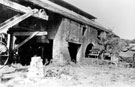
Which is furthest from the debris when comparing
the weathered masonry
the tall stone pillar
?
the tall stone pillar

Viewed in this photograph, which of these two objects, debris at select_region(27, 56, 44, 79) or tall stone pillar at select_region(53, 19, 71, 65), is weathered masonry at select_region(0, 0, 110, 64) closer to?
tall stone pillar at select_region(53, 19, 71, 65)

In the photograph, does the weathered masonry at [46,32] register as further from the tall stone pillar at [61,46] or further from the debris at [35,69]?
the debris at [35,69]

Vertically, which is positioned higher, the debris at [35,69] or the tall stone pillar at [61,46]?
the tall stone pillar at [61,46]

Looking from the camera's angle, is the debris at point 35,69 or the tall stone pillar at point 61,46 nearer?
the debris at point 35,69

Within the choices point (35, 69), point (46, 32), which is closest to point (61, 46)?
point (46, 32)

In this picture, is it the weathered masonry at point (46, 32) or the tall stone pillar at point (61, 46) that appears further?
the tall stone pillar at point (61, 46)

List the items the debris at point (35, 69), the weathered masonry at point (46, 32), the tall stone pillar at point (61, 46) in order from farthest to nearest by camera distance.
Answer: the tall stone pillar at point (61, 46) → the weathered masonry at point (46, 32) → the debris at point (35, 69)

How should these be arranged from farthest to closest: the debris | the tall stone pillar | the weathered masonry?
the tall stone pillar < the weathered masonry < the debris

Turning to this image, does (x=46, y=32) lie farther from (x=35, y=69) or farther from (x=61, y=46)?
(x=61, y=46)

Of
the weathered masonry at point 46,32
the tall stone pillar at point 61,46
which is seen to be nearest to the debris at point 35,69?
the weathered masonry at point 46,32

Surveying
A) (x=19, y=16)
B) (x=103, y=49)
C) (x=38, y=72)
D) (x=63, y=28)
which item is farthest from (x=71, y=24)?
(x=38, y=72)

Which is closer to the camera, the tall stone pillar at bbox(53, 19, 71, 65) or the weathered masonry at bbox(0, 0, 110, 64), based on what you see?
the weathered masonry at bbox(0, 0, 110, 64)

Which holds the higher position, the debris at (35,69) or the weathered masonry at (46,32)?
the weathered masonry at (46,32)

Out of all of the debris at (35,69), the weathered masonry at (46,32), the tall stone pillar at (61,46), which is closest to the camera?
the debris at (35,69)
